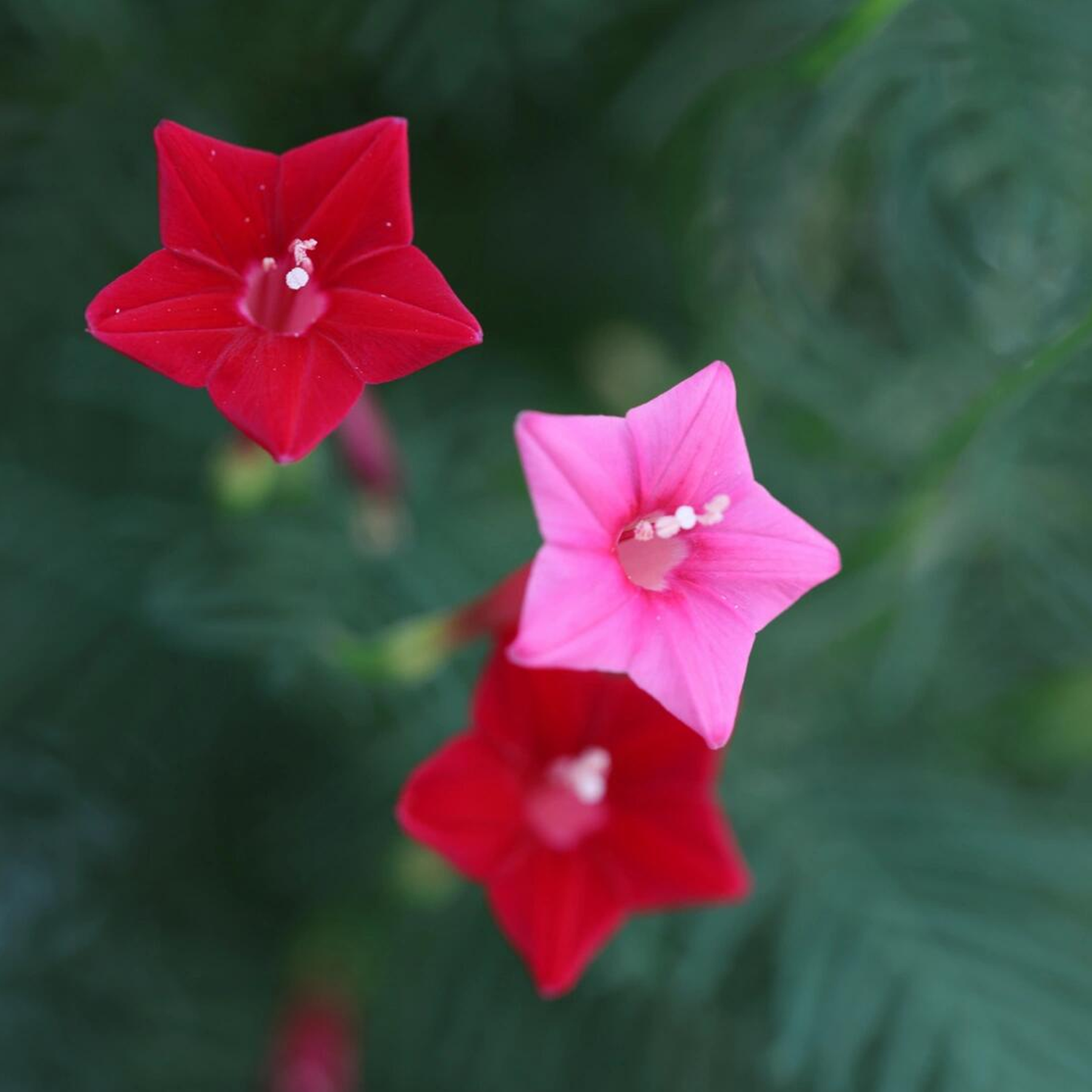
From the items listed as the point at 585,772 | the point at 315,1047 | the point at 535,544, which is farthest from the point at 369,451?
the point at 315,1047

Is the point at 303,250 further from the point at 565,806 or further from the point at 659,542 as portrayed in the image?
the point at 565,806

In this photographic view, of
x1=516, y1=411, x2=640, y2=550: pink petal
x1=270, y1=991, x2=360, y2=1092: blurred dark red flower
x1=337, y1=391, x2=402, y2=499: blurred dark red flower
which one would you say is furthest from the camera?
x1=270, y1=991, x2=360, y2=1092: blurred dark red flower

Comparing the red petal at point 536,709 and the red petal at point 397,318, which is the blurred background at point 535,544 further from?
the red petal at point 397,318

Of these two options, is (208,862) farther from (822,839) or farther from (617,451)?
(617,451)

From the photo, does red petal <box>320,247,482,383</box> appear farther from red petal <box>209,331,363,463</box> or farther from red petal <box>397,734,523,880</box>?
red petal <box>397,734,523,880</box>

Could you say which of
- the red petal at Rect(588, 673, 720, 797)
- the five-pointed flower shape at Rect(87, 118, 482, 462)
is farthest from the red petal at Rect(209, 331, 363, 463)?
the red petal at Rect(588, 673, 720, 797)

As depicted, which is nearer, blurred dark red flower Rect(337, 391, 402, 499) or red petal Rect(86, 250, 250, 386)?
red petal Rect(86, 250, 250, 386)

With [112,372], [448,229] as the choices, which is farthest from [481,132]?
[112,372]

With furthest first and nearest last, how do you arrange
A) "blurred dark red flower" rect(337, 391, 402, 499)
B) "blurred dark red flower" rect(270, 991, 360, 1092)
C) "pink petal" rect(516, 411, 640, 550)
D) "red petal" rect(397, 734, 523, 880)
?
"blurred dark red flower" rect(270, 991, 360, 1092) → "blurred dark red flower" rect(337, 391, 402, 499) → "red petal" rect(397, 734, 523, 880) → "pink petal" rect(516, 411, 640, 550)
